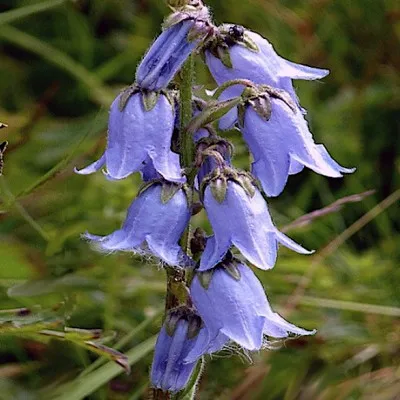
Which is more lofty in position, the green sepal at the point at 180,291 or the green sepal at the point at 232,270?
the green sepal at the point at 232,270

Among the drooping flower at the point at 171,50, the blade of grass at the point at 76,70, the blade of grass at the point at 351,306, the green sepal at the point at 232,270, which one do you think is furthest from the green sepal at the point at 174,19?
the blade of grass at the point at 76,70

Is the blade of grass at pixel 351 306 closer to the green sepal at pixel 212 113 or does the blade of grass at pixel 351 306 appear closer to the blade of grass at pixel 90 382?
the blade of grass at pixel 90 382

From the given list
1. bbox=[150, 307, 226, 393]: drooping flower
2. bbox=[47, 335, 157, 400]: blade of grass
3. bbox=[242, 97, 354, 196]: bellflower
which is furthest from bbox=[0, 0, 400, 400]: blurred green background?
bbox=[242, 97, 354, 196]: bellflower

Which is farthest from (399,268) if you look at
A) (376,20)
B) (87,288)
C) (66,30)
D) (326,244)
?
(66,30)

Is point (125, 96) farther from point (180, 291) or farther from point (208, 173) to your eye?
point (180, 291)

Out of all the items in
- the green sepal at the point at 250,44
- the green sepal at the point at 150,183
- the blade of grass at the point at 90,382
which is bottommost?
the blade of grass at the point at 90,382

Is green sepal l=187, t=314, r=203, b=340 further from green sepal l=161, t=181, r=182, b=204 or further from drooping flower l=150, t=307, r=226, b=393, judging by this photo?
green sepal l=161, t=181, r=182, b=204
